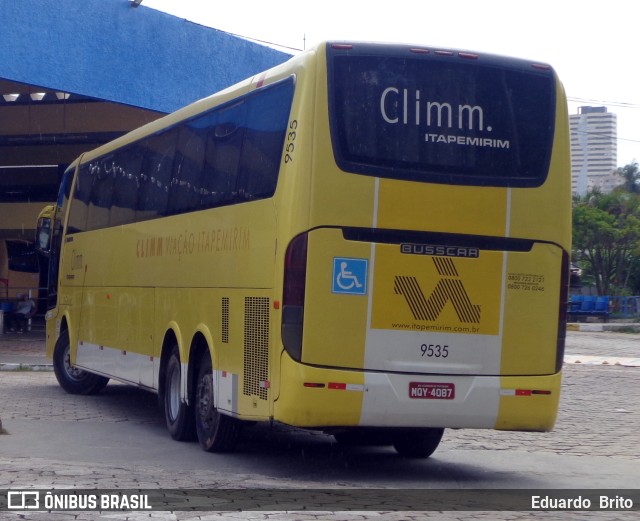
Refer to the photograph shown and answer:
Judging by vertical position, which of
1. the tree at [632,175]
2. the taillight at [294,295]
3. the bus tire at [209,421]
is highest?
the tree at [632,175]

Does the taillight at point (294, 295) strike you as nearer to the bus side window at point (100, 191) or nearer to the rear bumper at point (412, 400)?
the rear bumper at point (412, 400)

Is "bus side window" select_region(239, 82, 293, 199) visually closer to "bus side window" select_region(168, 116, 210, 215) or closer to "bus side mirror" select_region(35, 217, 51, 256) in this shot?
"bus side window" select_region(168, 116, 210, 215)

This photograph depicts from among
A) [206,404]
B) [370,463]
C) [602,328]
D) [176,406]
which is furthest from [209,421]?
[602,328]

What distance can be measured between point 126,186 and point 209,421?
461 centimetres

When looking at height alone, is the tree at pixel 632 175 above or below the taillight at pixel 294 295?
above

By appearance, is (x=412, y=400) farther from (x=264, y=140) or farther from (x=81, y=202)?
(x=81, y=202)

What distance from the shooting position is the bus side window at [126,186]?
1426 cm

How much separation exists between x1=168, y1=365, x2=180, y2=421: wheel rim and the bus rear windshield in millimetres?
4179

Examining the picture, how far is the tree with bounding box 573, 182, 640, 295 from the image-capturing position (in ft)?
179

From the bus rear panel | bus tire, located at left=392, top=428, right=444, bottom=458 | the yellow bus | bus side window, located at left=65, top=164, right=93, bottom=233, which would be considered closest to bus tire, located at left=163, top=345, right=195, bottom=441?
the yellow bus

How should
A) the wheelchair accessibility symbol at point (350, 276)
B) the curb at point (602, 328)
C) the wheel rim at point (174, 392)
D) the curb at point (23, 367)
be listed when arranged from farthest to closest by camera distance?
the curb at point (602, 328)
the curb at point (23, 367)
the wheel rim at point (174, 392)
the wheelchair accessibility symbol at point (350, 276)

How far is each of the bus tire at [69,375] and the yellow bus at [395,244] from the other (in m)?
6.71

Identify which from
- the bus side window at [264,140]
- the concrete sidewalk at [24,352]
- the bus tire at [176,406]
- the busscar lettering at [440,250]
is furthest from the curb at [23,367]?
the busscar lettering at [440,250]

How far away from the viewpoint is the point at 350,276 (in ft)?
30.6
